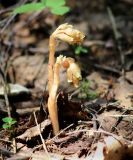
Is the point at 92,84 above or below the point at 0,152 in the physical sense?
Answer: below

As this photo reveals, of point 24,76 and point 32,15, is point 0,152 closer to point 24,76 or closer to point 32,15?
point 24,76

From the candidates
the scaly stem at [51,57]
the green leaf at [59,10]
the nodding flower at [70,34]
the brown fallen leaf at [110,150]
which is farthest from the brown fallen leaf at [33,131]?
the green leaf at [59,10]

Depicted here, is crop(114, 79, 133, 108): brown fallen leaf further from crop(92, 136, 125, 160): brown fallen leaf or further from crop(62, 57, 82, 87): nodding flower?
crop(92, 136, 125, 160): brown fallen leaf

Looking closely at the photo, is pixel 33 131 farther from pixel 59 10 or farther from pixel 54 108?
pixel 59 10

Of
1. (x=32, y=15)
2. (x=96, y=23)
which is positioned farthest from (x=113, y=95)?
(x=32, y=15)

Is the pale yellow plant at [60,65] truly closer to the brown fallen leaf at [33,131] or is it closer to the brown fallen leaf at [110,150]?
the brown fallen leaf at [33,131]

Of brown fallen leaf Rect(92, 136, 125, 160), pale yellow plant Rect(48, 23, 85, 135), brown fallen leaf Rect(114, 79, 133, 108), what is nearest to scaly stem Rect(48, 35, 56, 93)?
pale yellow plant Rect(48, 23, 85, 135)
